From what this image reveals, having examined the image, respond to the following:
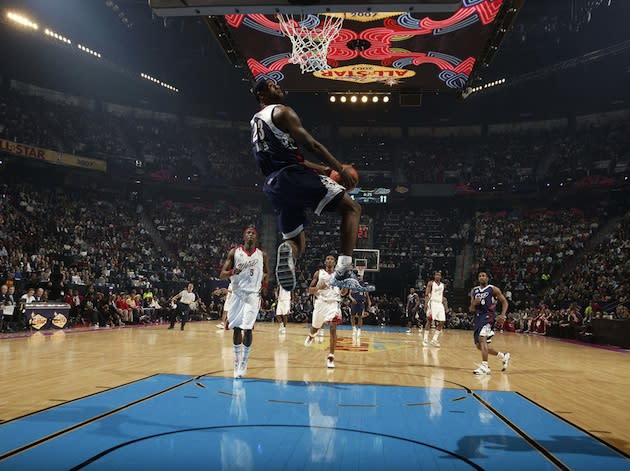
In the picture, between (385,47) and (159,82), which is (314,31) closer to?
(385,47)

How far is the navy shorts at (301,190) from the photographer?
390cm

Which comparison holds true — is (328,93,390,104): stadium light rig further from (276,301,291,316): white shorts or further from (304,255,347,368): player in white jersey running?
(276,301,291,316): white shorts

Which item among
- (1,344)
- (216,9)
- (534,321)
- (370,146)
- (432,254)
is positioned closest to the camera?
(216,9)

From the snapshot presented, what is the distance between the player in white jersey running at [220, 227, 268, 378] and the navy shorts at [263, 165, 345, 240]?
388 centimetres

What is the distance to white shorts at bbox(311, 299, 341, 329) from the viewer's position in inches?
415

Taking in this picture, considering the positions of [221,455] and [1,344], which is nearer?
[221,455]

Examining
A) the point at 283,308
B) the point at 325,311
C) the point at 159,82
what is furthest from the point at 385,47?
the point at 159,82

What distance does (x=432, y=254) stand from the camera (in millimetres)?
32188

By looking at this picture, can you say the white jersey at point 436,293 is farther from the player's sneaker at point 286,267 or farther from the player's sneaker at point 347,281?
the player's sneaker at point 286,267

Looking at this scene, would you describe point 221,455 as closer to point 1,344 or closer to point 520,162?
point 1,344

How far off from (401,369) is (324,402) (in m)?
3.65

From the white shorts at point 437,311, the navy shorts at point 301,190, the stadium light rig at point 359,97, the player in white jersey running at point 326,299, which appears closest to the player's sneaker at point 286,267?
the navy shorts at point 301,190

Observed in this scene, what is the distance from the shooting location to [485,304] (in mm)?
9516

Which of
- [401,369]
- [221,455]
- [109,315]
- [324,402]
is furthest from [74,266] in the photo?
[221,455]
